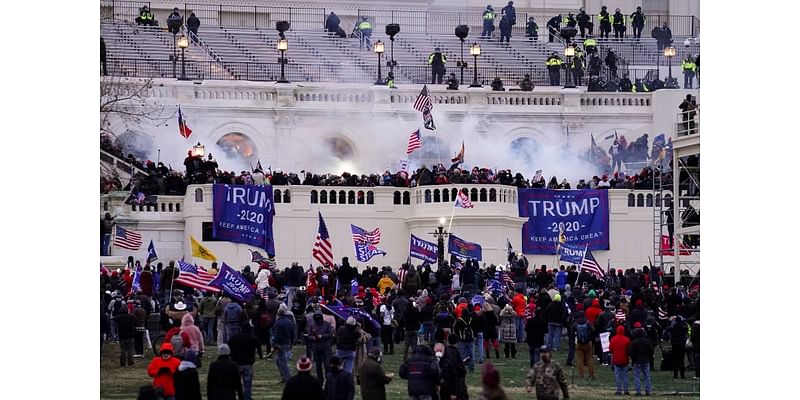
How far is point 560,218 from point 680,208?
4259mm

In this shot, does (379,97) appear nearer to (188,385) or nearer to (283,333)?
(283,333)

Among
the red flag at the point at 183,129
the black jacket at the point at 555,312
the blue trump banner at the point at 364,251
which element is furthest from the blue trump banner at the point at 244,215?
the black jacket at the point at 555,312

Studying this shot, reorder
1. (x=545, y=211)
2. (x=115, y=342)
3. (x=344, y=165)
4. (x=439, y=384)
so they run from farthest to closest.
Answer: (x=344, y=165)
(x=545, y=211)
(x=115, y=342)
(x=439, y=384)

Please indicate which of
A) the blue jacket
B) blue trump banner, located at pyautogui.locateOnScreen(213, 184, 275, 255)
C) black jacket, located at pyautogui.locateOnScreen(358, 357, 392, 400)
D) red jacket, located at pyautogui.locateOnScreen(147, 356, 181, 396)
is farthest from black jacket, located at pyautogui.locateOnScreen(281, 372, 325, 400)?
blue trump banner, located at pyautogui.locateOnScreen(213, 184, 275, 255)

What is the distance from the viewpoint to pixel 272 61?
240ft

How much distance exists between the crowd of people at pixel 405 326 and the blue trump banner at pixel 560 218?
6368 millimetres

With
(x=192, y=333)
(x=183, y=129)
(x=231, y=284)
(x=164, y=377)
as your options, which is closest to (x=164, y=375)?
(x=164, y=377)

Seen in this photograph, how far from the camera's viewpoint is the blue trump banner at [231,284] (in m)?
39.6

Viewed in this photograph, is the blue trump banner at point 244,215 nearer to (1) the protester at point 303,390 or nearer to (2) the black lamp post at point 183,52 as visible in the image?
(2) the black lamp post at point 183,52

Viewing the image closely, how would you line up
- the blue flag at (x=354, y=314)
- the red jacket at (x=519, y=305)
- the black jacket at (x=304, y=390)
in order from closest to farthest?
the black jacket at (x=304, y=390)
the blue flag at (x=354, y=314)
the red jacket at (x=519, y=305)

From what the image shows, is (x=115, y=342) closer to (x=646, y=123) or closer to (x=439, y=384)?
(x=439, y=384)

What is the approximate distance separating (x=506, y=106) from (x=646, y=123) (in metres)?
4.43

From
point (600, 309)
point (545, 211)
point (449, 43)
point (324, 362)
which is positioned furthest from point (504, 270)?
point (449, 43)

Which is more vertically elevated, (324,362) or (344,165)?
(344,165)
